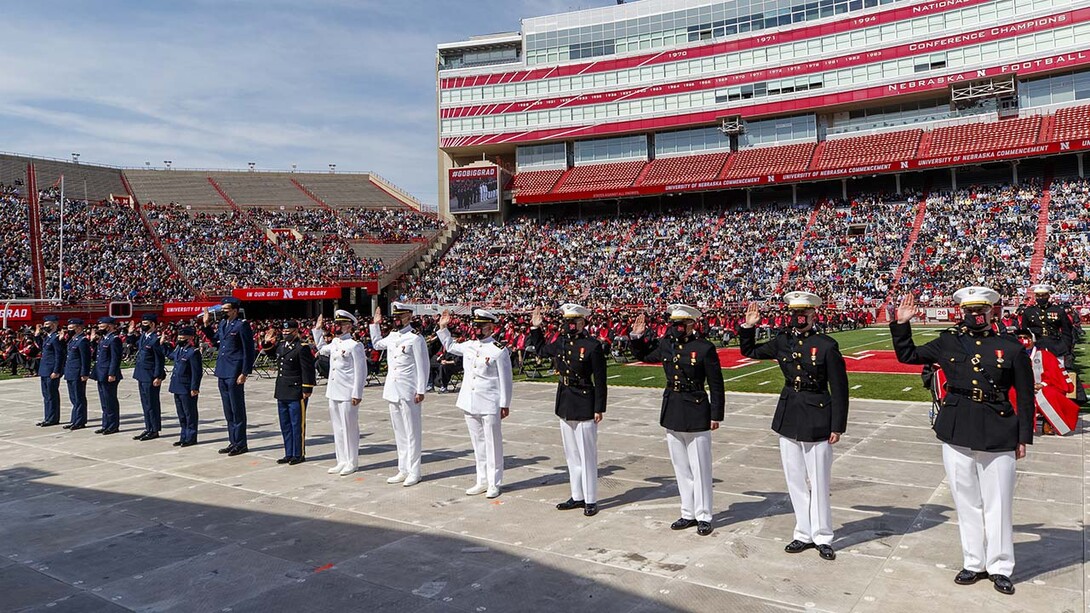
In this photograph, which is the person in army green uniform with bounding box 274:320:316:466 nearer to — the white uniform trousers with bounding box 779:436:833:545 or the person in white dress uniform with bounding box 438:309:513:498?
the person in white dress uniform with bounding box 438:309:513:498

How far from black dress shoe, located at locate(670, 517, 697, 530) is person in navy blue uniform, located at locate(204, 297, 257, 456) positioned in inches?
259

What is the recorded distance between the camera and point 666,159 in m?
53.9

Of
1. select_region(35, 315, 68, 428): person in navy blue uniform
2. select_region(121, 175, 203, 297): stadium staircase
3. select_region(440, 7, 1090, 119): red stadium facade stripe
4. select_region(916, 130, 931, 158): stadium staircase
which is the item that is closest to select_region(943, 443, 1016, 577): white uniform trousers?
select_region(35, 315, 68, 428): person in navy blue uniform

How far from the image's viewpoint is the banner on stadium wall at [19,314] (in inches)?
1339

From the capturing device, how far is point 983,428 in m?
4.82

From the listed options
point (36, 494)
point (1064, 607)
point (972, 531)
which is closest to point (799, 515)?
point (972, 531)

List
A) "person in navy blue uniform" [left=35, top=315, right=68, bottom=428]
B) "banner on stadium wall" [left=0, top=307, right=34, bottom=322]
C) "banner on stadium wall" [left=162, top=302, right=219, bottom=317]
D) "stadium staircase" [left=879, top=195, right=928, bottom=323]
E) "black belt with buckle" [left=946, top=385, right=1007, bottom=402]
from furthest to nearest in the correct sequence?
"banner on stadium wall" [left=162, top=302, right=219, bottom=317] < "stadium staircase" [left=879, top=195, right=928, bottom=323] < "banner on stadium wall" [left=0, top=307, right=34, bottom=322] < "person in navy blue uniform" [left=35, top=315, right=68, bottom=428] < "black belt with buckle" [left=946, top=385, right=1007, bottom=402]

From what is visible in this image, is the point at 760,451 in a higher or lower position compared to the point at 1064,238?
lower

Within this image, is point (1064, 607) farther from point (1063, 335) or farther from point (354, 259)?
point (354, 259)

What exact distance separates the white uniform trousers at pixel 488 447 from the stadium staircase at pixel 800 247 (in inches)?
1285

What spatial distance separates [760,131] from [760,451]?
47.0m

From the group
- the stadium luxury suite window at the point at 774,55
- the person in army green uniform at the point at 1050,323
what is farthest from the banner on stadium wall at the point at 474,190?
the person in army green uniform at the point at 1050,323

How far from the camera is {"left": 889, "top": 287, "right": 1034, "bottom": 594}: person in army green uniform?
4.76 meters

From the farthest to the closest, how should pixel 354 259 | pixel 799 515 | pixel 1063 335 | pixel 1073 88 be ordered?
pixel 354 259
pixel 1073 88
pixel 1063 335
pixel 799 515
